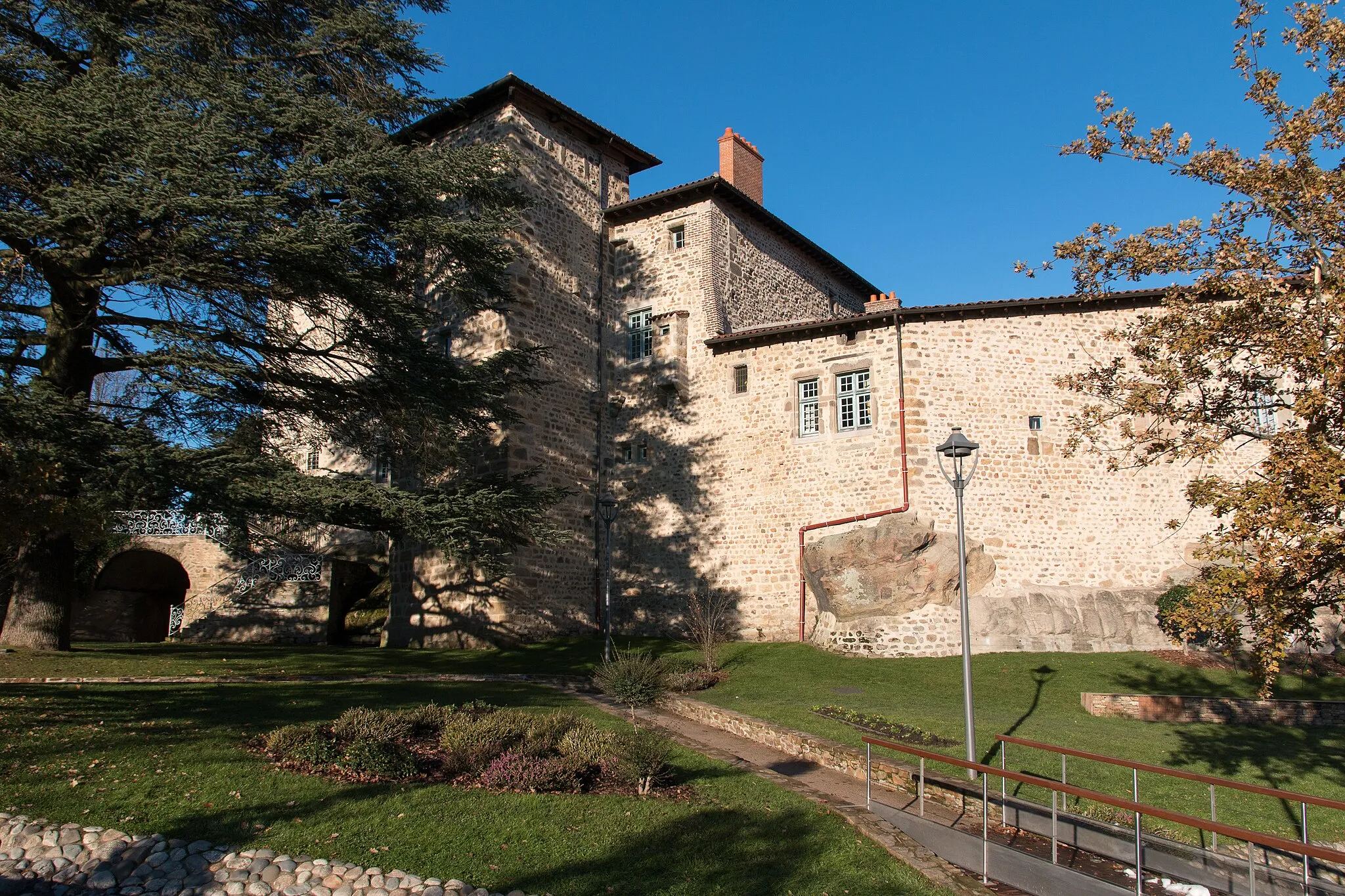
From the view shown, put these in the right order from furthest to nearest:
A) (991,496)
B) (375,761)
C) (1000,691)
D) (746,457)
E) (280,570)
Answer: (280,570), (746,457), (991,496), (1000,691), (375,761)

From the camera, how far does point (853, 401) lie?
21000 mm

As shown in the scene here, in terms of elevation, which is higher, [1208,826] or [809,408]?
[809,408]

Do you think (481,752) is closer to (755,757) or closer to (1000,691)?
(755,757)

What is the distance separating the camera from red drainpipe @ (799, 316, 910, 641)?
64.7 feet

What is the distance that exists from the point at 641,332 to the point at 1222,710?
665 inches

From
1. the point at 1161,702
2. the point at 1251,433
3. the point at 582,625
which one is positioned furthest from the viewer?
the point at 582,625

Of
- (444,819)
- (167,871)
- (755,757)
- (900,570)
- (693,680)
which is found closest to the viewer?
(167,871)

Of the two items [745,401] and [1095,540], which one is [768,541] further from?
[1095,540]

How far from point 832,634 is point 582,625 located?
7243mm

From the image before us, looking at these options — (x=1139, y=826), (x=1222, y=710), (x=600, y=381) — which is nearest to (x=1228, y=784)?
(x=1139, y=826)

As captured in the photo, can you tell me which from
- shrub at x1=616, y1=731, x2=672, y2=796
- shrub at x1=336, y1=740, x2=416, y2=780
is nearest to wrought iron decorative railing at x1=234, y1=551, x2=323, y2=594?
shrub at x1=336, y1=740, x2=416, y2=780

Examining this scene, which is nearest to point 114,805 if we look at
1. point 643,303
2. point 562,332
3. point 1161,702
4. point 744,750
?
point 744,750

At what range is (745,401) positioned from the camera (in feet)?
74.7

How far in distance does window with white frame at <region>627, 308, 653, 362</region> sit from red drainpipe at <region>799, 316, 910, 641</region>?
23.9ft
